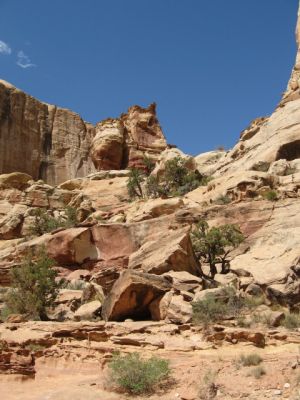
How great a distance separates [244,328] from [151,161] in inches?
1942

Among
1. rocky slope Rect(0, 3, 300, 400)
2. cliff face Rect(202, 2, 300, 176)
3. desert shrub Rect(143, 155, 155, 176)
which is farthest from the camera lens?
desert shrub Rect(143, 155, 155, 176)

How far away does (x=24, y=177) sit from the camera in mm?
54219

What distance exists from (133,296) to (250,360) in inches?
236

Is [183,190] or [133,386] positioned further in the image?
[183,190]

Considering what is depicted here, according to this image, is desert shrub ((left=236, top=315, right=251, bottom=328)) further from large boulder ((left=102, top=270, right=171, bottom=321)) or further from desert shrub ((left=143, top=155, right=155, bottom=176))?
desert shrub ((left=143, top=155, right=155, bottom=176))

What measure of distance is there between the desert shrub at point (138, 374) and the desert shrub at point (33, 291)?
6.98 metres

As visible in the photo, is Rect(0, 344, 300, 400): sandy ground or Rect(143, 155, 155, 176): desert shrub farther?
Rect(143, 155, 155, 176): desert shrub

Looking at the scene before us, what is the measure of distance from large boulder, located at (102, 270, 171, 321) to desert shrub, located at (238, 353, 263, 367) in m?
5.41

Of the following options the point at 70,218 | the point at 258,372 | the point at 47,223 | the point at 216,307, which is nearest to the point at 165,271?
the point at 216,307

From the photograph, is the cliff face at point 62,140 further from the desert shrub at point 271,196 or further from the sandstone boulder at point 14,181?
the desert shrub at point 271,196

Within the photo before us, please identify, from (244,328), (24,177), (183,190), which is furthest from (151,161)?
(244,328)

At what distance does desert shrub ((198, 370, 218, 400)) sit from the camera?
10.4 meters

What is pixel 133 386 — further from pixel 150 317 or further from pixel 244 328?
pixel 150 317

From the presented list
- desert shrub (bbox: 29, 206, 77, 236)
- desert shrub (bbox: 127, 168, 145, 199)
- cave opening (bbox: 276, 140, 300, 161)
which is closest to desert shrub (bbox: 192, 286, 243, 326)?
cave opening (bbox: 276, 140, 300, 161)
